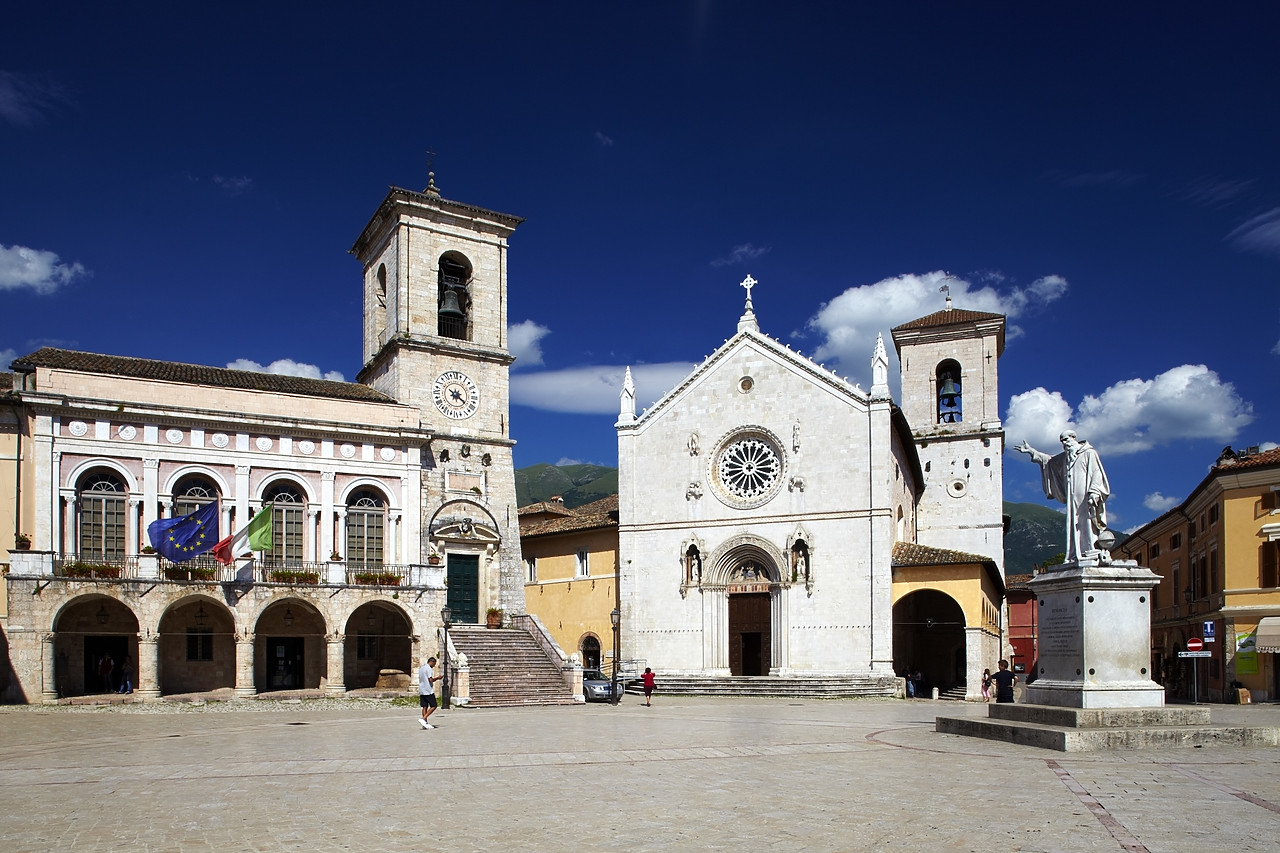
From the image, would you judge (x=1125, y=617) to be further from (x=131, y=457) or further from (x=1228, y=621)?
(x=131, y=457)

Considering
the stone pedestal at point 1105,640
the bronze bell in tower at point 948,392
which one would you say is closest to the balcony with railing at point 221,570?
the stone pedestal at point 1105,640

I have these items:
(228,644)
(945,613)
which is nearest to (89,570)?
(228,644)

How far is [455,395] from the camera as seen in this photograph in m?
39.7

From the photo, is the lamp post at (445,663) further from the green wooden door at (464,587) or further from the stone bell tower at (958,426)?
the stone bell tower at (958,426)

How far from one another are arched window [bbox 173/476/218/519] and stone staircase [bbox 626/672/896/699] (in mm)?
16514

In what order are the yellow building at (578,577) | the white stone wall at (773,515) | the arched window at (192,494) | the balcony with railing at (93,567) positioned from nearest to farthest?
the balcony with railing at (93,567)
the arched window at (192,494)
the white stone wall at (773,515)
the yellow building at (578,577)

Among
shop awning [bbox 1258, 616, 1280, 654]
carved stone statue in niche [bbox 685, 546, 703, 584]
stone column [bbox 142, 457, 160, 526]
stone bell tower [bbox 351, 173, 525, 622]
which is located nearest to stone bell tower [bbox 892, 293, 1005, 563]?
carved stone statue in niche [bbox 685, 546, 703, 584]

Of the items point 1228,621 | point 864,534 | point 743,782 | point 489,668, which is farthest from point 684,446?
point 743,782

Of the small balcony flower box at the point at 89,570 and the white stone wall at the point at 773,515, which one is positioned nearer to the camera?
the small balcony flower box at the point at 89,570

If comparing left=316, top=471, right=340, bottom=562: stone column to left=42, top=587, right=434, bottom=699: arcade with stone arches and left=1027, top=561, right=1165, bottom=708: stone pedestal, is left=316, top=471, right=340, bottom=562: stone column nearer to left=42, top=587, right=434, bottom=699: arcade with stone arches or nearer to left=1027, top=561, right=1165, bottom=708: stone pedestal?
left=42, top=587, right=434, bottom=699: arcade with stone arches

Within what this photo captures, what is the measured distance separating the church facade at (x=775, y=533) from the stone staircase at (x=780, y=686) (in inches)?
9.1

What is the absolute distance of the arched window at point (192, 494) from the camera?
33375mm

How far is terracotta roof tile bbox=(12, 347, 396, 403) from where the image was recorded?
33156 mm

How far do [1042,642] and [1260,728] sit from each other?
10.4ft
